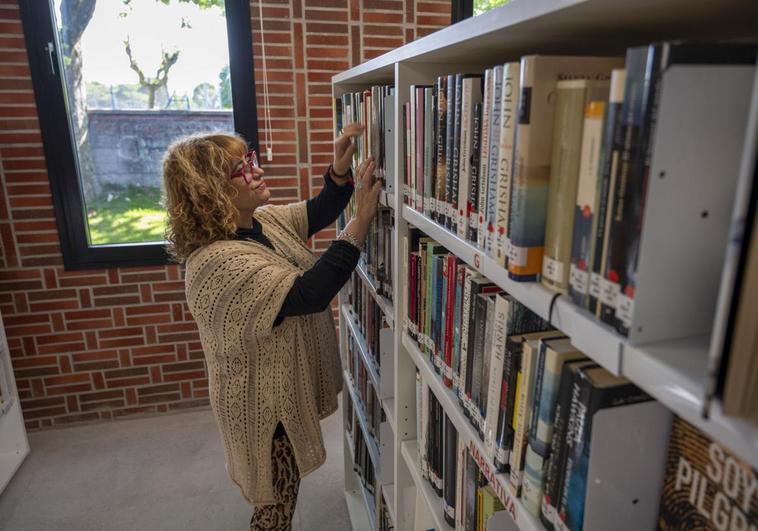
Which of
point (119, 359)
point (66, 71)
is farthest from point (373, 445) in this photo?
point (66, 71)

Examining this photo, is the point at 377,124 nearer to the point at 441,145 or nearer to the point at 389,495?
the point at 441,145

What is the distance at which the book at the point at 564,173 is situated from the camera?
0.58m

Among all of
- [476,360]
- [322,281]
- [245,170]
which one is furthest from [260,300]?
[476,360]

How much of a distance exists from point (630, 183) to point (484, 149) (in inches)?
12.7

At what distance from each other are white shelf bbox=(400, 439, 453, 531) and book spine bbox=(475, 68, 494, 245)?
2.18 ft

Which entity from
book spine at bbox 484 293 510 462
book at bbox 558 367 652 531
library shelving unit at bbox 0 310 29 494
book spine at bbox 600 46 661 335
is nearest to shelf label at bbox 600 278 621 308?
book spine at bbox 600 46 661 335

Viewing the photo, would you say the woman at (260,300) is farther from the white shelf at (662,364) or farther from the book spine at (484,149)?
the white shelf at (662,364)

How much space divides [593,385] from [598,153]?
265 millimetres

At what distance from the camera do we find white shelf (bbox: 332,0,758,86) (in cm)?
56

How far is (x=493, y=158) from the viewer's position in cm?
74

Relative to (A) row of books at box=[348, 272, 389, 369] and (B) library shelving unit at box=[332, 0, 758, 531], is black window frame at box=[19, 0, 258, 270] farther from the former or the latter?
(B) library shelving unit at box=[332, 0, 758, 531]

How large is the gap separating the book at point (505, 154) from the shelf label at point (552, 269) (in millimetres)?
70

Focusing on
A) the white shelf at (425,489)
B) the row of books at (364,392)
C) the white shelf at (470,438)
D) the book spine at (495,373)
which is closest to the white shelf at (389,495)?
the row of books at (364,392)

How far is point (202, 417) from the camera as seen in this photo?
2.91m
